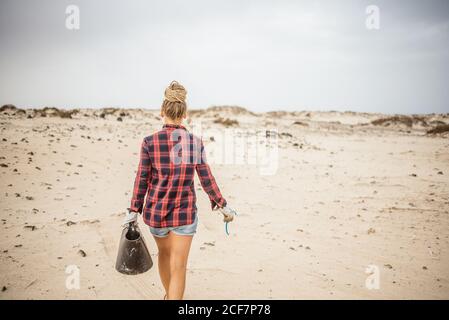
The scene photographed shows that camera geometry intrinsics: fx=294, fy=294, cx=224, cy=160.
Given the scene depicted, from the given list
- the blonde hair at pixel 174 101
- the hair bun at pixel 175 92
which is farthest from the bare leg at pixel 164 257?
the hair bun at pixel 175 92

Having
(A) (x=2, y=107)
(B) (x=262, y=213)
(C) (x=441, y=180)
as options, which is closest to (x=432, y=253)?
(B) (x=262, y=213)

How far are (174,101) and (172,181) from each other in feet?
2.21

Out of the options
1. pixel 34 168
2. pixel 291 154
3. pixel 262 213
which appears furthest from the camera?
pixel 291 154

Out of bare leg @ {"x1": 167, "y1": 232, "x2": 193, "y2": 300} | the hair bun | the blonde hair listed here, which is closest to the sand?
bare leg @ {"x1": 167, "y1": 232, "x2": 193, "y2": 300}

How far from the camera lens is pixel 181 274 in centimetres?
262

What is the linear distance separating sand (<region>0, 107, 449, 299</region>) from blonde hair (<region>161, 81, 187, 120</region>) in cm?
222

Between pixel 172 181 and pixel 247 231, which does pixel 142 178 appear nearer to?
pixel 172 181

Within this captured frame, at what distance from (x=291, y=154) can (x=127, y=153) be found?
22.2 feet

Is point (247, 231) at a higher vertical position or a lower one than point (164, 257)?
lower

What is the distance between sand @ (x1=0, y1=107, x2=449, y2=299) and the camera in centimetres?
367

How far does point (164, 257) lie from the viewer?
273 centimetres

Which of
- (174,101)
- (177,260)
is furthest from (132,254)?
(174,101)

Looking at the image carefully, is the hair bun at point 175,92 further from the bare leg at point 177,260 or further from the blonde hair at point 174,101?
the bare leg at point 177,260
